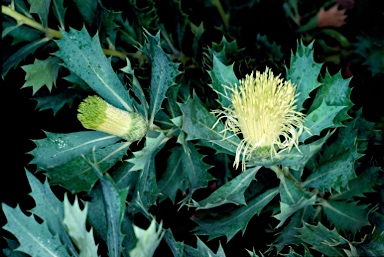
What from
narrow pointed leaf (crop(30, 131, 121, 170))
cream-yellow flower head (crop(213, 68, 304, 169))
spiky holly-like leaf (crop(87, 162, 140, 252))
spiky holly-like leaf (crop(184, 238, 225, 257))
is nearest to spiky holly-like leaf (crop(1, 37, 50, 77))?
narrow pointed leaf (crop(30, 131, 121, 170))

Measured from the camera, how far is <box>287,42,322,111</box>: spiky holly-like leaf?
42.4 inches

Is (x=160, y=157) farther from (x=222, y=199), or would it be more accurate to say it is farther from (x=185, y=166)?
(x=222, y=199)

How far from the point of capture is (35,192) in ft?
3.26

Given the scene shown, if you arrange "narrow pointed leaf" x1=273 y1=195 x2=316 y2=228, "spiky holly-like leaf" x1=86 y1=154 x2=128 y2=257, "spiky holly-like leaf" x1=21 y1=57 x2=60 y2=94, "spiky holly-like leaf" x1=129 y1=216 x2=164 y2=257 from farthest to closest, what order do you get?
"spiky holly-like leaf" x1=21 y1=57 x2=60 y2=94 → "narrow pointed leaf" x1=273 y1=195 x2=316 y2=228 → "spiky holly-like leaf" x1=86 y1=154 x2=128 y2=257 → "spiky holly-like leaf" x1=129 y1=216 x2=164 y2=257

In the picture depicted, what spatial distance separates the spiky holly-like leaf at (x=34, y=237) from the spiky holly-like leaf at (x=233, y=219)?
1.06 ft

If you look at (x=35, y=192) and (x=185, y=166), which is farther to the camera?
(x=185, y=166)

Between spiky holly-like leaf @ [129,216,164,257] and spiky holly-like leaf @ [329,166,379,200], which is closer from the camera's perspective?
spiky holly-like leaf @ [129,216,164,257]

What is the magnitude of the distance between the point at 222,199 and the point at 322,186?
25 cm

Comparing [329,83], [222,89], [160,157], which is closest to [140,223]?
[160,157]

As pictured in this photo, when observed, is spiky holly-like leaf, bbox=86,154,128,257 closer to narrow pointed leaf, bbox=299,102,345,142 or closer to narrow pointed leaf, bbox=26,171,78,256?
narrow pointed leaf, bbox=26,171,78,256

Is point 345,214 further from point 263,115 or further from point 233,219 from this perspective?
point 263,115

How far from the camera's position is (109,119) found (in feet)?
3.40

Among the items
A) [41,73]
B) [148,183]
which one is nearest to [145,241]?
[148,183]

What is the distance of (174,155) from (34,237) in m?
0.40
